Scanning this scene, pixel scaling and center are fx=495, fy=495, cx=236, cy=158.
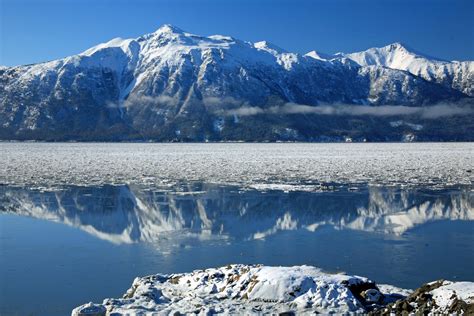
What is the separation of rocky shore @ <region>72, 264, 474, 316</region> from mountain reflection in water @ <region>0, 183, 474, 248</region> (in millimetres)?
4703

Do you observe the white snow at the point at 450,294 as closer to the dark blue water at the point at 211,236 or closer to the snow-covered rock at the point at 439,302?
the snow-covered rock at the point at 439,302

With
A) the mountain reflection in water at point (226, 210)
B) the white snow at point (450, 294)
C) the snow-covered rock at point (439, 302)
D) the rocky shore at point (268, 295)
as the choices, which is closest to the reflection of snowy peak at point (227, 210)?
the mountain reflection in water at point (226, 210)

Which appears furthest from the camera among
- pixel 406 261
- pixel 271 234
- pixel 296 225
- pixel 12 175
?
pixel 12 175

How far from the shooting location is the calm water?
10742 millimetres

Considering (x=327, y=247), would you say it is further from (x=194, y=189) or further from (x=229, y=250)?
(x=194, y=189)

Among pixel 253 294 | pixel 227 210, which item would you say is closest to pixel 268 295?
pixel 253 294

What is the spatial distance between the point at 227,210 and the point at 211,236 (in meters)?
4.74

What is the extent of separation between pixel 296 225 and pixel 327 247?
3293mm

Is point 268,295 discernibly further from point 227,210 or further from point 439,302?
point 227,210

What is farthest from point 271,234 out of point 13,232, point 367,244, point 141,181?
point 141,181

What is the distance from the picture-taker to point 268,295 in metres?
8.55

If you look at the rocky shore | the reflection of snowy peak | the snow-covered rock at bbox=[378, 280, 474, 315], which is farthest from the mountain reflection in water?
the snow-covered rock at bbox=[378, 280, 474, 315]

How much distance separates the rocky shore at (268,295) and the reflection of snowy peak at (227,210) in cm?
541

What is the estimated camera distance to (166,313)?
8.09 meters
